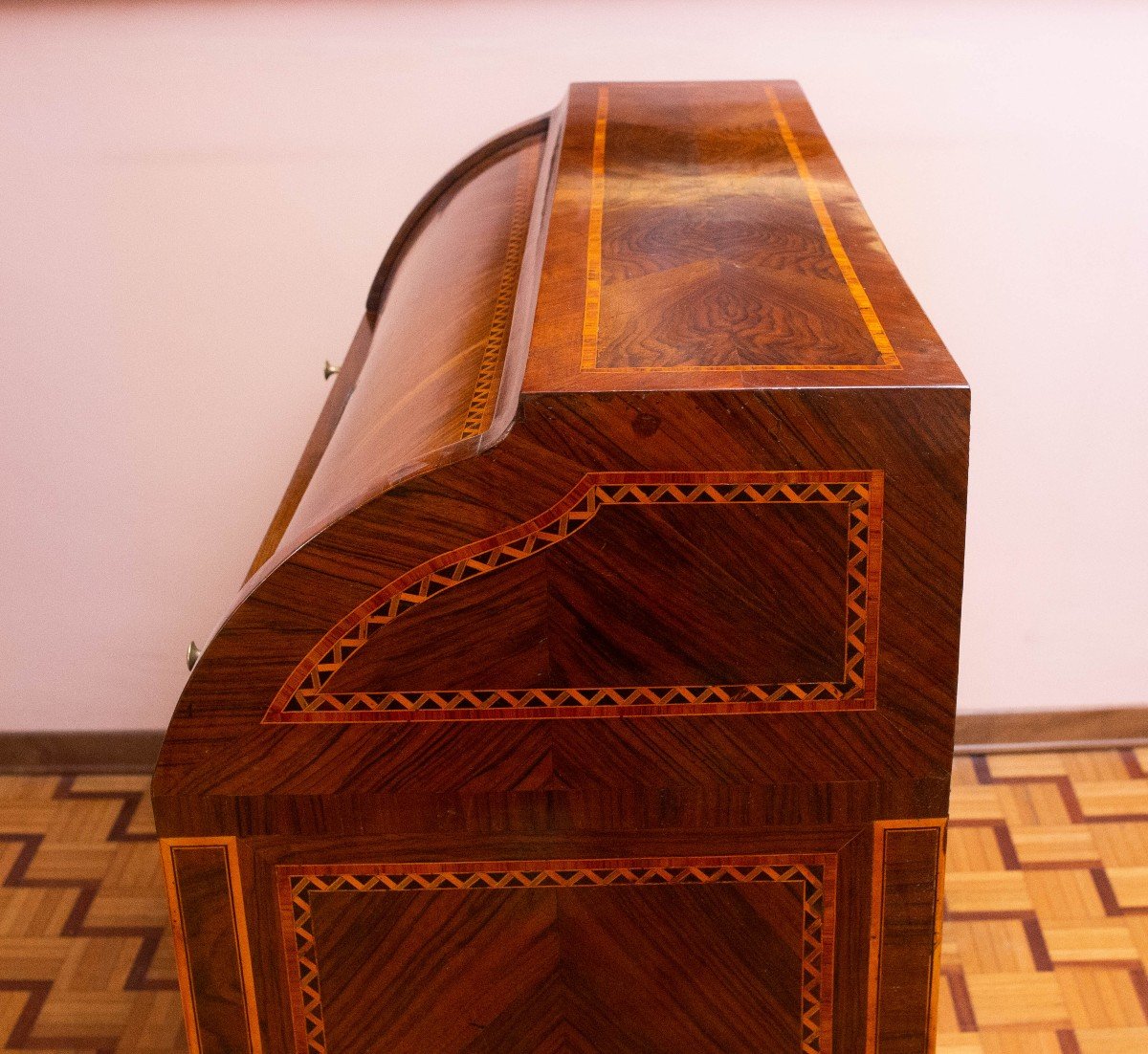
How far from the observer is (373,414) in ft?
5.80

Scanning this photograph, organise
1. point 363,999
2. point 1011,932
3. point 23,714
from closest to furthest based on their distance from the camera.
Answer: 1. point 363,999
2. point 1011,932
3. point 23,714

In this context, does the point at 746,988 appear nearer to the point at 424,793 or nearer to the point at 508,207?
the point at 424,793

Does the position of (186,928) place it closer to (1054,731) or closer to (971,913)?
(971,913)

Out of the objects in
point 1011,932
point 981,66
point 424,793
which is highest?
point 981,66

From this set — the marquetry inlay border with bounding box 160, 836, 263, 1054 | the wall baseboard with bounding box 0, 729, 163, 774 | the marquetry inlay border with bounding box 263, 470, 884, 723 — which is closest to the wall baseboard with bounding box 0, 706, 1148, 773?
the wall baseboard with bounding box 0, 729, 163, 774

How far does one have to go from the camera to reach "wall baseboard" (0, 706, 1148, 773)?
3156mm

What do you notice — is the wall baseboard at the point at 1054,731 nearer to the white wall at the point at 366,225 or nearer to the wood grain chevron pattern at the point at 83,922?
the white wall at the point at 366,225

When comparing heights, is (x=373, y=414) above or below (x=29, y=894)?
above

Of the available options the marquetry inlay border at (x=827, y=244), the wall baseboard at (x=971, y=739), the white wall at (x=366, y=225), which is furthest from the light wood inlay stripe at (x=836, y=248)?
the wall baseboard at (x=971, y=739)

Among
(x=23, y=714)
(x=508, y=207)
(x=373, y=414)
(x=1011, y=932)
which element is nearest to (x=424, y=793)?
(x=373, y=414)

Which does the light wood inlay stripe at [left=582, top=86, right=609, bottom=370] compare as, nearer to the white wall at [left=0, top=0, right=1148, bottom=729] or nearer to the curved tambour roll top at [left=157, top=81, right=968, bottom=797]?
the curved tambour roll top at [left=157, top=81, right=968, bottom=797]

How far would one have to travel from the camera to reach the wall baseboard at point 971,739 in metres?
3.16

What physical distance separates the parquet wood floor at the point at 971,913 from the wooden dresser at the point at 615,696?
3.72 feet

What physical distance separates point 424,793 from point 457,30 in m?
1.82
